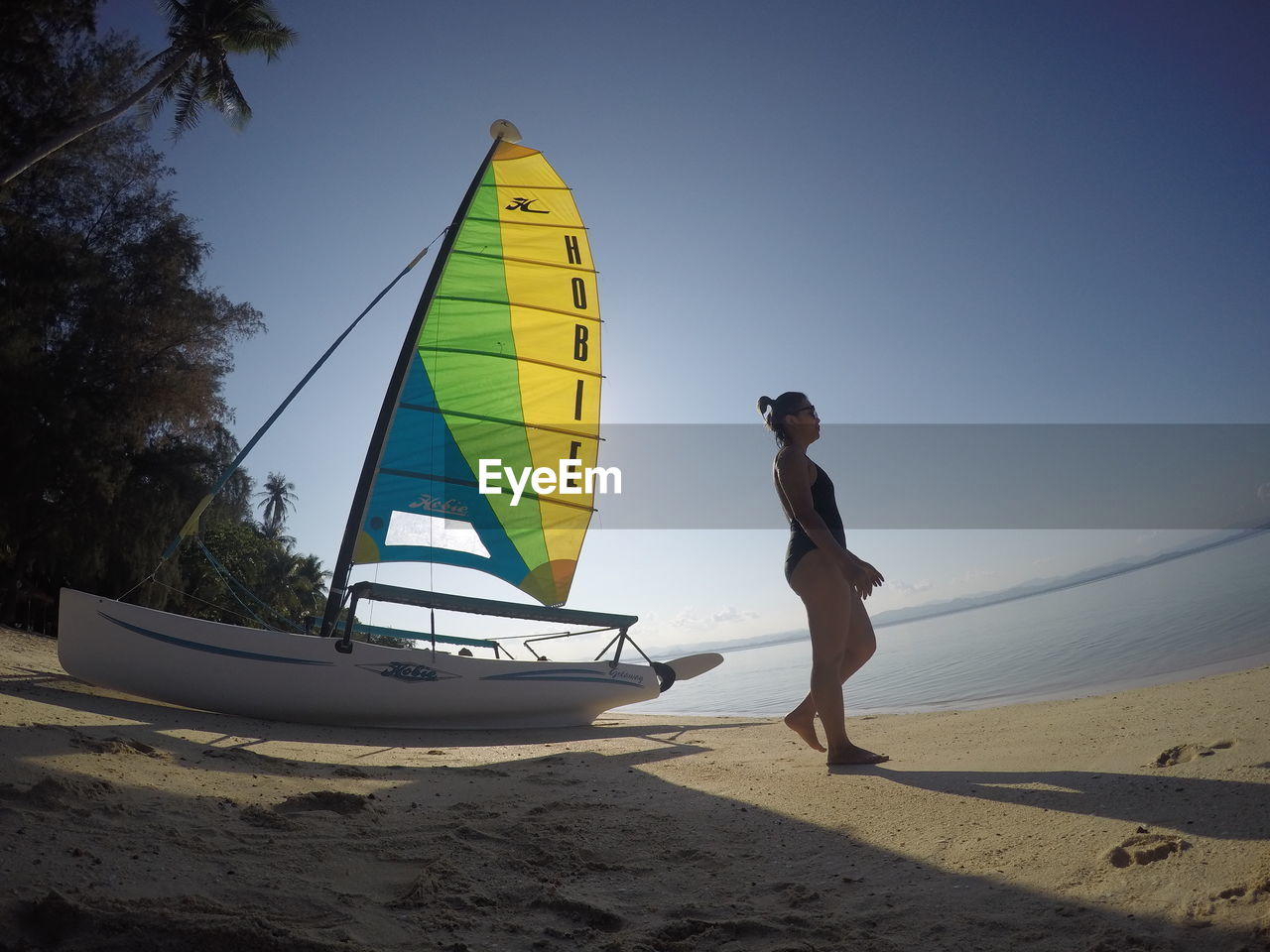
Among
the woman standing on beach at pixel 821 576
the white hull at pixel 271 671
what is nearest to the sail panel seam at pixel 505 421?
the white hull at pixel 271 671

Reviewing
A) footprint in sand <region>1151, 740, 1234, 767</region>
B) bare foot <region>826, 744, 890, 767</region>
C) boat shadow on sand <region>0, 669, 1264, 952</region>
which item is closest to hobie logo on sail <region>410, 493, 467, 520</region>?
boat shadow on sand <region>0, 669, 1264, 952</region>

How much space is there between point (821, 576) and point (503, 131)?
32.7 ft

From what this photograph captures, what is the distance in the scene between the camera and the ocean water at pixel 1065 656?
8078 millimetres

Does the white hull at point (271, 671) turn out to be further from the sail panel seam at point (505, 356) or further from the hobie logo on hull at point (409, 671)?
the sail panel seam at point (505, 356)

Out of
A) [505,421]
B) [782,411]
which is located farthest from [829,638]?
[505,421]

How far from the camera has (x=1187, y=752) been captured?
2723 millimetres

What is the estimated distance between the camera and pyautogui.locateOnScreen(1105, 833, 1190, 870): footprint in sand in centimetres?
185

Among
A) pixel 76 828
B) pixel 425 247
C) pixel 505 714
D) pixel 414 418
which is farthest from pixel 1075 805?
pixel 425 247

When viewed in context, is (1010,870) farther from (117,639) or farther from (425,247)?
(425,247)

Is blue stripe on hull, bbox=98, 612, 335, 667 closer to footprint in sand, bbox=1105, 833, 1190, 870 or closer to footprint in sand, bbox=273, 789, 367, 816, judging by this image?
footprint in sand, bbox=273, 789, 367, 816

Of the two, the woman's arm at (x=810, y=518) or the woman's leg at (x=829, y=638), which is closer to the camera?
the woman's arm at (x=810, y=518)

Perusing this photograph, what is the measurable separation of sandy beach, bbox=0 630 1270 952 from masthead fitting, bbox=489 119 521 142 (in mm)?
9861

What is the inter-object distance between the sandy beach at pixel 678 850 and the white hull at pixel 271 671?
3217mm

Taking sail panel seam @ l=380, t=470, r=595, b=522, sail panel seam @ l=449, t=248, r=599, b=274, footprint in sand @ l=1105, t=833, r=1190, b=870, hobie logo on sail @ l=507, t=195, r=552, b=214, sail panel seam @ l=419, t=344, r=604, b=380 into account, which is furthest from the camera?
hobie logo on sail @ l=507, t=195, r=552, b=214
